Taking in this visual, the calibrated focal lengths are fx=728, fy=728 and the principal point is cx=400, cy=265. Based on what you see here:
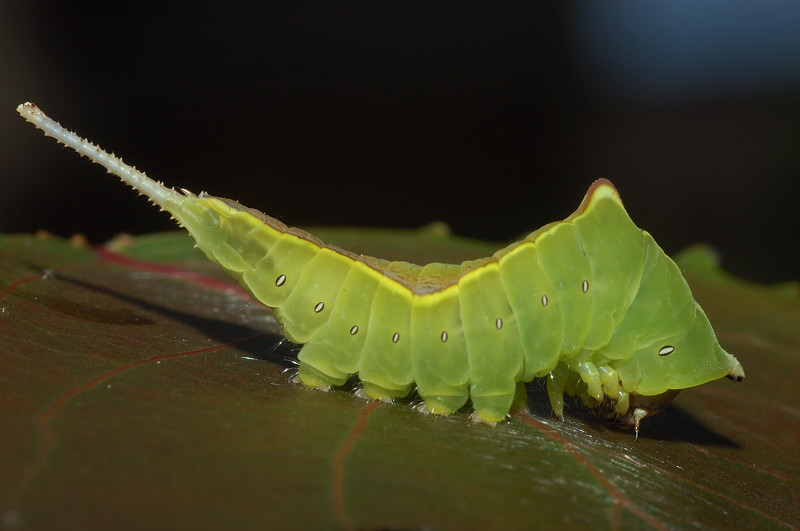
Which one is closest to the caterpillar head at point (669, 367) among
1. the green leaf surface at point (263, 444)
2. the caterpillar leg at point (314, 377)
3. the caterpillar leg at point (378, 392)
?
the green leaf surface at point (263, 444)

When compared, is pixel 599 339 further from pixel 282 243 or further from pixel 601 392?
pixel 282 243

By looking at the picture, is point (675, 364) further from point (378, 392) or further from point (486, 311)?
point (378, 392)

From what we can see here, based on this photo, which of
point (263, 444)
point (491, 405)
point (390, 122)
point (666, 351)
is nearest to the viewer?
point (263, 444)

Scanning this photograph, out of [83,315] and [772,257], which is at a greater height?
[772,257]

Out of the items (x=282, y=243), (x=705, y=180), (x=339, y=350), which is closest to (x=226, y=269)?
(x=282, y=243)

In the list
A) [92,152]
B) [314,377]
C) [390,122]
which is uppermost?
[390,122]

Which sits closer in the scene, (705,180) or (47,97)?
(47,97)

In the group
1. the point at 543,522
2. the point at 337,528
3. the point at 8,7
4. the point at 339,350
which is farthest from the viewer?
the point at 8,7

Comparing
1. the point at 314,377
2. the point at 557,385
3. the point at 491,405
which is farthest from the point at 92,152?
the point at 557,385

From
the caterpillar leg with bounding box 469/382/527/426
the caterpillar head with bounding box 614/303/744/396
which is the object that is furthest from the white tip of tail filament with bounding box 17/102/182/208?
the caterpillar head with bounding box 614/303/744/396
